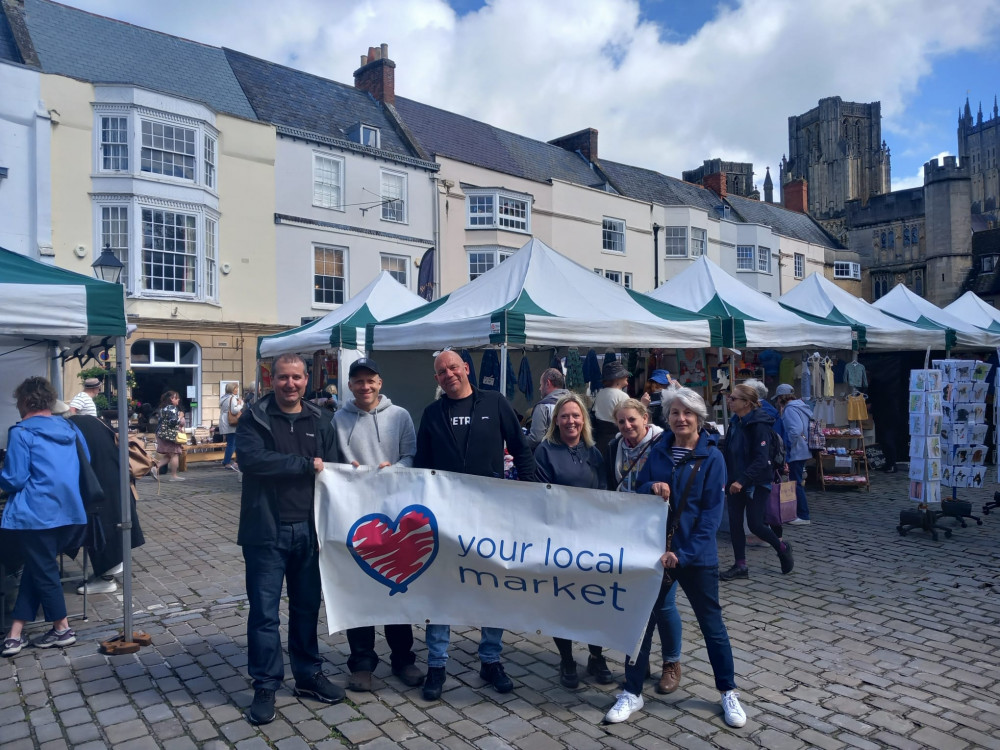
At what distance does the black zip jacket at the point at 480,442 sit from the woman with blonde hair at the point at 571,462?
113 mm

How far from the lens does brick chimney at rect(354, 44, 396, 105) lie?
2681cm

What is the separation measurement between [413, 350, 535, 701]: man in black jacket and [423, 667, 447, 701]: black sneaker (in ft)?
0.24

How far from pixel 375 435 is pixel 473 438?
57 cm

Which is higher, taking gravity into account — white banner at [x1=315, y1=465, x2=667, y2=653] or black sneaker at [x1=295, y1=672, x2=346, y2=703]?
white banner at [x1=315, y1=465, x2=667, y2=653]

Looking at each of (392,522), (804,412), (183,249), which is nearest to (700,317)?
(804,412)

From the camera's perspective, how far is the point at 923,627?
17.0 ft

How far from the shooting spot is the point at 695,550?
12.3 ft

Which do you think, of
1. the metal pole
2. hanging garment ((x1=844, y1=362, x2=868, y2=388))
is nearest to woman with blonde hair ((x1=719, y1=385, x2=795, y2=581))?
the metal pole

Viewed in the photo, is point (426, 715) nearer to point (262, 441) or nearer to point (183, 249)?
point (262, 441)

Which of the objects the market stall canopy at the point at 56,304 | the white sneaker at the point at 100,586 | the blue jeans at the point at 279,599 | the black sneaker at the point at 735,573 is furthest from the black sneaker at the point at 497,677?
the white sneaker at the point at 100,586

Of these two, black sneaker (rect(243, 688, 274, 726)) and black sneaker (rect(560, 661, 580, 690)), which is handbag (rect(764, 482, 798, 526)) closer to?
black sneaker (rect(560, 661, 580, 690))

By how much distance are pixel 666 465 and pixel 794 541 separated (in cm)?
482

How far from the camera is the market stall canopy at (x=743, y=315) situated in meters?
9.92

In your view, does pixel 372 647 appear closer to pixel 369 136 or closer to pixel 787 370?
pixel 787 370
